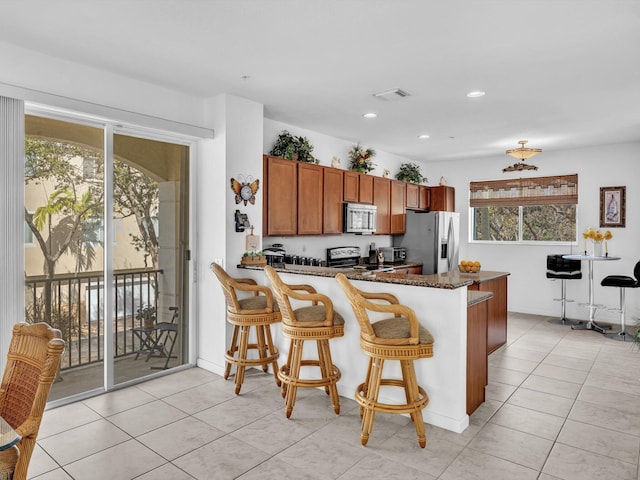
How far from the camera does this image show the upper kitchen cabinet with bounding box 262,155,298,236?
4422 millimetres

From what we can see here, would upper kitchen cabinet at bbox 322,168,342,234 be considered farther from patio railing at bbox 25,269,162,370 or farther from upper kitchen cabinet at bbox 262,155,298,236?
patio railing at bbox 25,269,162,370

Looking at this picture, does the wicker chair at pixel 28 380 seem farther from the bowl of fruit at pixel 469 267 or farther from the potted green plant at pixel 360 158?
the potted green plant at pixel 360 158

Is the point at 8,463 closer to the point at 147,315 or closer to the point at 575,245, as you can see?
the point at 147,315

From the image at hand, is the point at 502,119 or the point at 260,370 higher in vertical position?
the point at 502,119

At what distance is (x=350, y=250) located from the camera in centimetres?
598

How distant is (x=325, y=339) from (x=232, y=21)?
2197 mm

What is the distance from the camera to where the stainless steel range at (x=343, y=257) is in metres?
5.66

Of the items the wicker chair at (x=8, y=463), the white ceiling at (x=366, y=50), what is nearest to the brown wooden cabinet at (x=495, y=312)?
the white ceiling at (x=366, y=50)

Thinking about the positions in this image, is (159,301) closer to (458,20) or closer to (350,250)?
(350,250)

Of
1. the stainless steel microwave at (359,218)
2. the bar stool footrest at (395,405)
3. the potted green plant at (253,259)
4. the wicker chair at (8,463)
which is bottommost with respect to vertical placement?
the bar stool footrest at (395,405)

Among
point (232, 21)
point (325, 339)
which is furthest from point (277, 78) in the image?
point (325, 339)

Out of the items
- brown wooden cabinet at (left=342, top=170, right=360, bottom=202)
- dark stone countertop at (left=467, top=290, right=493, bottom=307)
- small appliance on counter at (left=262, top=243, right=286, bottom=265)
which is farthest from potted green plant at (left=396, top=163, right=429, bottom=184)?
dark stone countertop at (left=467, top=290, right=493, bottom=307)

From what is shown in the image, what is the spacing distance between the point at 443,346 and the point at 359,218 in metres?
3.04

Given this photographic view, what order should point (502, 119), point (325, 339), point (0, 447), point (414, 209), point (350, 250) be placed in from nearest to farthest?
point (0, 447), point (325, 339), point (502, 119), point (350, 250), point (414, 209)
